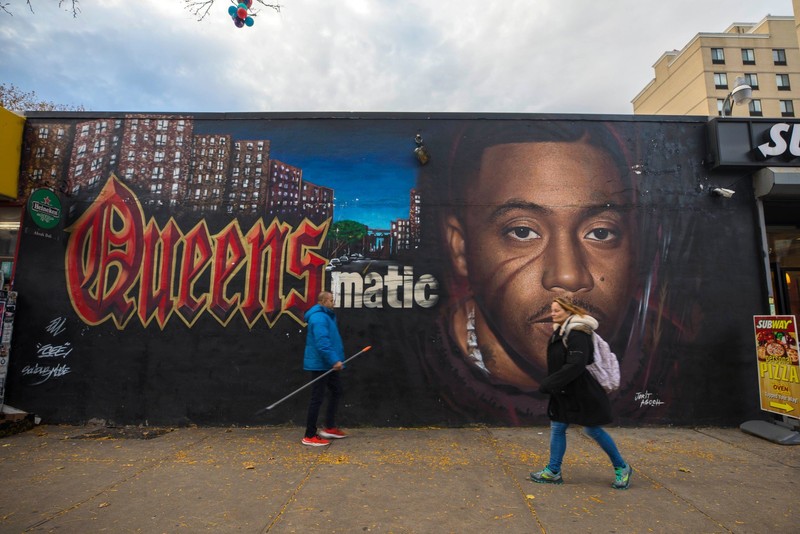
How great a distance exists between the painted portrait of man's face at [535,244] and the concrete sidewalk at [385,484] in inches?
56.9

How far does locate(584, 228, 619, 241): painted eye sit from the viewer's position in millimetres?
6465

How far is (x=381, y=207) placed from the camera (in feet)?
21.7

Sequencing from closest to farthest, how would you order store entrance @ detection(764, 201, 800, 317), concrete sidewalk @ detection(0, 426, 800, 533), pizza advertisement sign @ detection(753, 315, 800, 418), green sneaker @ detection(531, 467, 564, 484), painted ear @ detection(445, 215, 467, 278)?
concrete sidewalk @ detection(0, 426, 800, 533) → green sneaker @ detection(531, 467, 564, 484) → pizza advertisement sign @ detection(753, 315, 800, 418) → painted ear @ detection(445, 215, 467, 278) → store entrance @ detection(764, 201, 800, 317)

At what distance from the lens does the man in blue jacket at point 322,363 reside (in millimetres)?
5242

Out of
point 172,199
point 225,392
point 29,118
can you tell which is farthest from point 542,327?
point 29,118

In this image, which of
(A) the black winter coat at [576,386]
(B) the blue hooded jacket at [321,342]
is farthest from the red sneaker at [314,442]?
(A) the black winter coat at [576,386]

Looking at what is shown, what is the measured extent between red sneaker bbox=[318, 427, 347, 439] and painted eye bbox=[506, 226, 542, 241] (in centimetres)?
373

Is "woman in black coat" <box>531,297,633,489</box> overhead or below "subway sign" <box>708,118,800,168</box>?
below

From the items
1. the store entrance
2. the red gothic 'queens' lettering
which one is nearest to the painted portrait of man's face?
the red gothic 'queens' lettering
